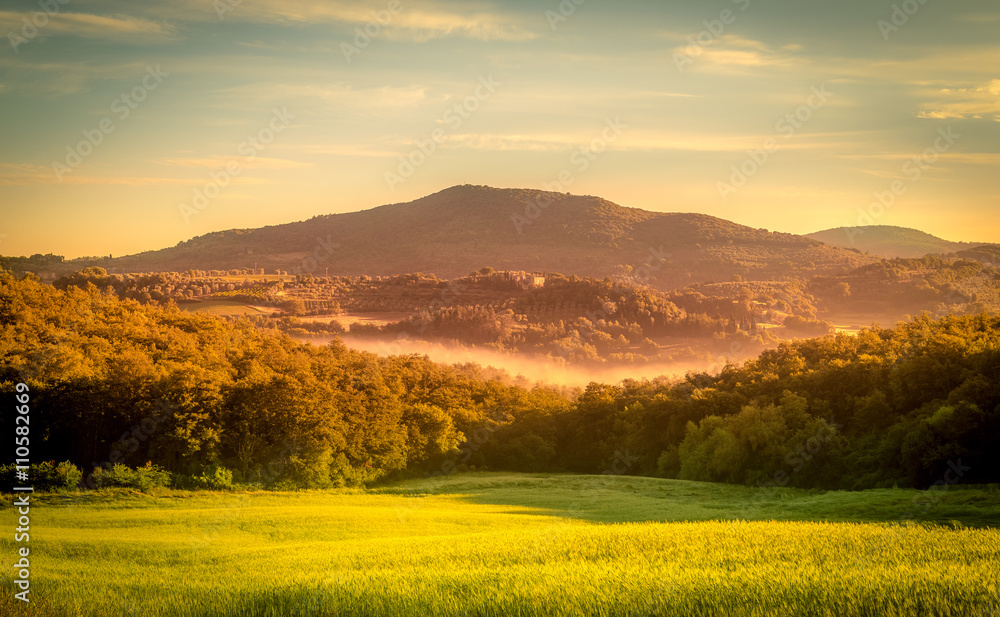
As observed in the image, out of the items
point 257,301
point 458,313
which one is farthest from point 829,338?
point 458,313

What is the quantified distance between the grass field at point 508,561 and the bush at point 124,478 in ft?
8.91

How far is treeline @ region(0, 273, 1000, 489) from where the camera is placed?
113 feet

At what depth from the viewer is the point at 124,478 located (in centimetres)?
3041

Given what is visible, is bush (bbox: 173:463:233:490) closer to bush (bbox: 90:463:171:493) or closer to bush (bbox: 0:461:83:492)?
bush (bbox: 90:463:171:493)

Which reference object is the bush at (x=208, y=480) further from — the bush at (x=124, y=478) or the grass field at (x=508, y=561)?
the grass field at (x=508, y=561)

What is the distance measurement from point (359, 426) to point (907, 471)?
109 feet

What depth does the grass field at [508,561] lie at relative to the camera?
8.12 metres

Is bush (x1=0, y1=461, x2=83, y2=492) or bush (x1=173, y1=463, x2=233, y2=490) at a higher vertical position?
bush (x1=0, y1=461, x2=83, y2=492)

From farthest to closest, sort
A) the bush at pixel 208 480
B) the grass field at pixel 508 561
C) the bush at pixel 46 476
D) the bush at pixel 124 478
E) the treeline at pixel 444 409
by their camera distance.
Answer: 1. the treeline at pixel 444 409
2. the bush at pixel 208 480
3. the bush at pixel 124 478
4. the bush at pixel 46 476
5. the grass field at pixel 508 561

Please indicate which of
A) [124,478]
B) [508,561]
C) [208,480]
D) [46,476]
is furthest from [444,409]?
[508,561]

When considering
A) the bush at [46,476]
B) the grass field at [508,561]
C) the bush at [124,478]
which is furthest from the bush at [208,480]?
the grass field at [508,561]

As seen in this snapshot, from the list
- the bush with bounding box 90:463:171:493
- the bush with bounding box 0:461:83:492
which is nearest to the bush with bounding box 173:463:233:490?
the bush with bounding box 90:463:171:493

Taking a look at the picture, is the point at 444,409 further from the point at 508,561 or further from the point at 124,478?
the point at 508,561

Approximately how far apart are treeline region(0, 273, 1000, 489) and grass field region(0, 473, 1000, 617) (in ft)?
28.3
